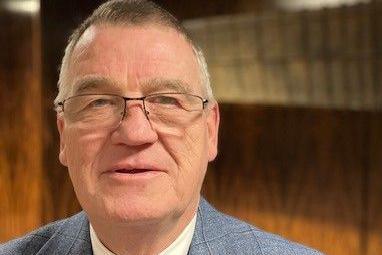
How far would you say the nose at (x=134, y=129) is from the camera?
904 mm

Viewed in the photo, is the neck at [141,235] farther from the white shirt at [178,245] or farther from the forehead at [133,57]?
the forehead at [133,57]

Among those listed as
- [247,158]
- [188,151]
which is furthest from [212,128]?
[247,158]

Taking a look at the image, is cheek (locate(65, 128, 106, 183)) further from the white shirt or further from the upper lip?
the white shirt

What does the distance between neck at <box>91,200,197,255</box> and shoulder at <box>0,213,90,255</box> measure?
0.11m

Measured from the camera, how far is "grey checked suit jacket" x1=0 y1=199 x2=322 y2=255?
3.49 feet

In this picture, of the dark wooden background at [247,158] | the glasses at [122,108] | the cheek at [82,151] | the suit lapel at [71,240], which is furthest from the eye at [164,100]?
the dark wooden background at [247,158]

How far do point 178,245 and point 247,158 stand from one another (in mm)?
952

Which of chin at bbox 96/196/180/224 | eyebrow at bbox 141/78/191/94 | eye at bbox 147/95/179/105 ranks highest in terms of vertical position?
eyebrow at bbox 141/78/191/94

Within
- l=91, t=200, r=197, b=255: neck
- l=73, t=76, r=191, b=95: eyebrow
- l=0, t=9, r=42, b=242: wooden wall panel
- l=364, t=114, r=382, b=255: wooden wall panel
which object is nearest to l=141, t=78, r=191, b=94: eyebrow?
l=73, t=76, r=191, b=95: eyebrow

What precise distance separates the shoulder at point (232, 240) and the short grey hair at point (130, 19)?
0.26m

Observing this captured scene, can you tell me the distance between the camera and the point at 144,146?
0.93 metres

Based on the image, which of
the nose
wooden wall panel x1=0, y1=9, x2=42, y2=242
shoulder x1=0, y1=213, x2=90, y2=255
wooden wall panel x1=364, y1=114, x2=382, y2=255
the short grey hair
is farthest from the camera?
wooden wall panel x1=0, y1=9, x2=42, y2=242

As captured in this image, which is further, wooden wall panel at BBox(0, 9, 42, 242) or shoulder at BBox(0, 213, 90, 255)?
wooden wall panel at BBox(0, 9, 42, 242)

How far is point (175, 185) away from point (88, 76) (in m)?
0.25
